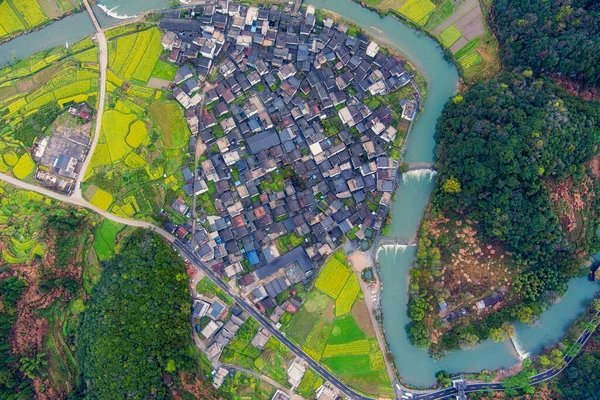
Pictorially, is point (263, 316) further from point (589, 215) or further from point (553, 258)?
point (589, 215)

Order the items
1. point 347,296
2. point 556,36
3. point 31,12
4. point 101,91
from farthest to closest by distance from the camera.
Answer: point 31,12
point 101,91
point 347,296
point 556,36

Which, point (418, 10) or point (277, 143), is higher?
point (418, 10)

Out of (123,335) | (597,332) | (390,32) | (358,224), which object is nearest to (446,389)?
(597,332)

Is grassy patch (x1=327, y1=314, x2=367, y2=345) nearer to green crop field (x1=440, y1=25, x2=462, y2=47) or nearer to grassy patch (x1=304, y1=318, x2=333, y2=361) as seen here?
grassy patch (x1=304, y1=318, x2=333, y2=361)

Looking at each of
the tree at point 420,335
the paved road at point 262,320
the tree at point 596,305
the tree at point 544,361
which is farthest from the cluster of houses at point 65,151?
the tree at point 596,305

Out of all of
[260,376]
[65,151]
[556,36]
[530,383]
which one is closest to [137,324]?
[260,376]

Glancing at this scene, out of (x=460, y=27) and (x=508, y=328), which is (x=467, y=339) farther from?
(x=460, y=27)

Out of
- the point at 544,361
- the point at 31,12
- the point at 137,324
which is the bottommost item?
the point at 137,324

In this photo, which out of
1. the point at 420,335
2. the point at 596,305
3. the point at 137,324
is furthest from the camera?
the point at 420,335
